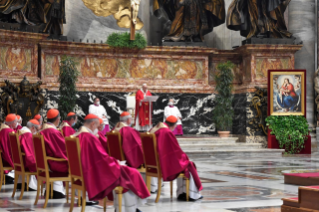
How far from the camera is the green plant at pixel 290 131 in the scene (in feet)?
60.2

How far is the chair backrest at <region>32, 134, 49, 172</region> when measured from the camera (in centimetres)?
759

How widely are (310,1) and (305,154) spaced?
22.3ft

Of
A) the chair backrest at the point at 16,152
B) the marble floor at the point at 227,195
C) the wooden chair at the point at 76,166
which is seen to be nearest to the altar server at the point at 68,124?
the chair backrest at the point at 16,152

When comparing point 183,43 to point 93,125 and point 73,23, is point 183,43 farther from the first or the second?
point 93,125

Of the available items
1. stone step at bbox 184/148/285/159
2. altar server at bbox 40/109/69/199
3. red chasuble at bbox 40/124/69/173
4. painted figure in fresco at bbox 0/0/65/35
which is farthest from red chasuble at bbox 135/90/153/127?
red chasuble at bbox 40/124/69/173

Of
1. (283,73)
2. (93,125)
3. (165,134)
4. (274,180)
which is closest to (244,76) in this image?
(283,73)

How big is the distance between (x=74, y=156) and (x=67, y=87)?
39.0 ft

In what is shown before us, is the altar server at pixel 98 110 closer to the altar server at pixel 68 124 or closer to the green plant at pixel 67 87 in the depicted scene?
the green plant at pixel 67 87

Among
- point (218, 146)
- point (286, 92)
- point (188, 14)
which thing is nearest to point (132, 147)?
point (218, 146)

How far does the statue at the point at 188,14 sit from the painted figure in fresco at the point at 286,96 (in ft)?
13.5

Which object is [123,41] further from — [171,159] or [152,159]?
[171,159]

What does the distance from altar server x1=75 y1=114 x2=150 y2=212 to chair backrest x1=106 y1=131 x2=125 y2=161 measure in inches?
103

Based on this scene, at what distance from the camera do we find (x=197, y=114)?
20.9 metres

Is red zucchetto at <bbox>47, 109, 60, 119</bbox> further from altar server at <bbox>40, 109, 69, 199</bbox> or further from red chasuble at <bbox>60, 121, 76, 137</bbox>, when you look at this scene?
red chasuble at <bbox>60, 121, 76, 137</bbox>
